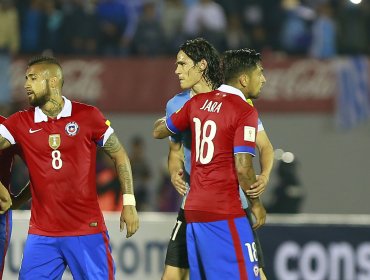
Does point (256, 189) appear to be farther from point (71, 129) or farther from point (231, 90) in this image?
point (71, 129)

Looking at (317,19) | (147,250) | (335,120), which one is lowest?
(147,250)

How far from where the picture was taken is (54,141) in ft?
24.8

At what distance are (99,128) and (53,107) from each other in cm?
34

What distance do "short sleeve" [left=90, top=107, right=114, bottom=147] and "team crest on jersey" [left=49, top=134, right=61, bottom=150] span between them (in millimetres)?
236

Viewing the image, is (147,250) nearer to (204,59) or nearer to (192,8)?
(204,59)

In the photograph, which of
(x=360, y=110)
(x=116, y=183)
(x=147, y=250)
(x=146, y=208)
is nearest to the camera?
(x=147, y=250)

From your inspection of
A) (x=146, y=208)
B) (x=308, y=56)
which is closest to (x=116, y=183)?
(x=146, y=208)

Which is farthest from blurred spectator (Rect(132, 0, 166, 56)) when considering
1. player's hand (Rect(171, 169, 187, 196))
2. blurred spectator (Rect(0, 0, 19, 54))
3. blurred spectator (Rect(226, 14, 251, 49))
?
player's hand (Rect(171, 169, 187, 196))

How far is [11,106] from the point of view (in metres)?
15.7

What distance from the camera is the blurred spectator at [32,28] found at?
16672 mm

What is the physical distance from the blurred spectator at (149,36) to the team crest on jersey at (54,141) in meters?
9.07

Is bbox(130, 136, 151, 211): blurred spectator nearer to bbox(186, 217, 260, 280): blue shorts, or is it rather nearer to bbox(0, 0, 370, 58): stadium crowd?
bbox(0, 0, 370, 58): stadium crowd

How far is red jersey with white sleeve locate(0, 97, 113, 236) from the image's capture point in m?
7.56

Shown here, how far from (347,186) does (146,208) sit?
334 centimetres
